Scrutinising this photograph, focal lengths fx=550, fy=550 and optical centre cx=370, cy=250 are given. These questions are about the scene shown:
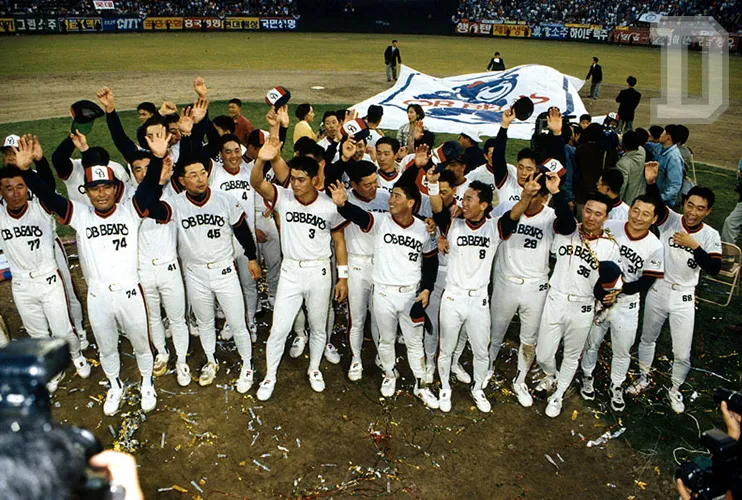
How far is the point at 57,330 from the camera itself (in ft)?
22.7

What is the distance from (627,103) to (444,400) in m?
14.3

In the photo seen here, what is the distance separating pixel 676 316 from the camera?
268 inches

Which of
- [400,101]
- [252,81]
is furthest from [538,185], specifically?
[252,81]

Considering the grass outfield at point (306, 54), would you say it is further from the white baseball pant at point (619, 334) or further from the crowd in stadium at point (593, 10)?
the white baseball pant at point (619, 334)

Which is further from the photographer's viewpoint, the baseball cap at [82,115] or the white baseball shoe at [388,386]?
the baseball cap at [82,115]

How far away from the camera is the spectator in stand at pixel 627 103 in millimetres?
17234

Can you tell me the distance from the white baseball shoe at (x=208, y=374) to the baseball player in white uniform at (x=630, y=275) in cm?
502

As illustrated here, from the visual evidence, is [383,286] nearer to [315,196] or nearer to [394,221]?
[394,221]

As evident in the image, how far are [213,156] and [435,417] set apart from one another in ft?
18.6

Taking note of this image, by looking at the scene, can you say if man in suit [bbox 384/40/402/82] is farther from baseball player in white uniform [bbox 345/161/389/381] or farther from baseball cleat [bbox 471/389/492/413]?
baseball cleat [bbox 471/389/492/413]

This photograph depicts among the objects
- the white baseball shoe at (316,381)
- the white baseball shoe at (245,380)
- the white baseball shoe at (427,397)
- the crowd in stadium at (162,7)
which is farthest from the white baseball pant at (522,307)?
the crowd in stadium at (162,7)

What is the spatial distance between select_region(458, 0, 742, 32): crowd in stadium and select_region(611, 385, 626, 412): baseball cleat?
48008 millimetres

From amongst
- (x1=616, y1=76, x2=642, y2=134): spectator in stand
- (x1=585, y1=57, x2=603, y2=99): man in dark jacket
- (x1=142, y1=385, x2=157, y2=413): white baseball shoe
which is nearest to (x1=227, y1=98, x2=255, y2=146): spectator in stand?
(x1=142, y1=385, x2=157, y2=413): white baseball shoe

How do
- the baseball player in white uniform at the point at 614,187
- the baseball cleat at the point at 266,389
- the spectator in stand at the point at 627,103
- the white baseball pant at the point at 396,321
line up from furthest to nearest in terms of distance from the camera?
the spectator in stand at the point at 627,103
the baseball player in white uniform at the point at 614,187
the baseball cleat at the point at 266,389
the white baseball pant at the point at 396,321
